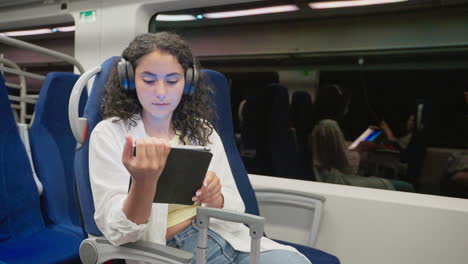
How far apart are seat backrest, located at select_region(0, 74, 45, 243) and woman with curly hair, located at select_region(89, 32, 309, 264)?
0.72 m

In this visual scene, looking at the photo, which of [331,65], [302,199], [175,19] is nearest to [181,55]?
[302,199]

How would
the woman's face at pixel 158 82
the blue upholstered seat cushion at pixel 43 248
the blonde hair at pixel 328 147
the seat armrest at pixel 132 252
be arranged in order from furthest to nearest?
the blonde hair at pixel 328 147, the blue upholstered seat cushion at pixel 43 248, the woman's face at pixel 158 82, the seat armrest at pixel 132 252

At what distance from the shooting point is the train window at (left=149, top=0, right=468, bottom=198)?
7.28 ft

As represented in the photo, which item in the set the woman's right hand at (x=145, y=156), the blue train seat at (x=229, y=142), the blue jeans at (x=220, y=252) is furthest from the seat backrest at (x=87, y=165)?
the blue train seat at (x=229, y=142)

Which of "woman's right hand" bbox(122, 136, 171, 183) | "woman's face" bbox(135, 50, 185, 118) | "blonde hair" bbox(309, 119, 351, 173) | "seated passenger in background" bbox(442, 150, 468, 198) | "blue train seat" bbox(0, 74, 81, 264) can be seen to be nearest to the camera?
"woman's right hand" bbox(122, 136, 171, 183)

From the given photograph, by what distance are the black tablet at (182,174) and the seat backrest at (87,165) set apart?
0.29 m

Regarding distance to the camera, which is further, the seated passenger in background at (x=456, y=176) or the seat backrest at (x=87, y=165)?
the seated passenger in background at (x=456, y=176)

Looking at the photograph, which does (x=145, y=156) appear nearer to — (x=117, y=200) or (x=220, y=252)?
(x=117, y=200)

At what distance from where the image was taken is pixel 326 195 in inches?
77.3

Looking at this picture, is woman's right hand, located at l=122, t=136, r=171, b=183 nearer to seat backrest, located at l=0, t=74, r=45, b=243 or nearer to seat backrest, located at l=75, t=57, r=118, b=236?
seat backrest, located at l=75, t=57, r=118, b=236

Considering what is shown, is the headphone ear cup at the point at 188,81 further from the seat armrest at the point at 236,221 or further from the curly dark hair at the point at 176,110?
the seat armrest at the point at 236,221

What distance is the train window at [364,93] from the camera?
222 cm

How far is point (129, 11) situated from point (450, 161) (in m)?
2.38

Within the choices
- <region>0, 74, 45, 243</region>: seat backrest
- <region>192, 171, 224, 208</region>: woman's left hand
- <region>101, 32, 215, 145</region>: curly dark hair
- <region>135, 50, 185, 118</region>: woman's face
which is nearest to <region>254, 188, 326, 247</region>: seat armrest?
<region>101, 32, 215, 145</region>: curly dark hair
